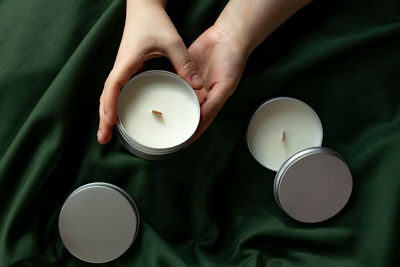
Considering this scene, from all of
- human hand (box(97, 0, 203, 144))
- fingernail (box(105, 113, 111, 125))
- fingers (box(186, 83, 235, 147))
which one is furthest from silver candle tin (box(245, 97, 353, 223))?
fingernail (box(105, 113, 111, 125))

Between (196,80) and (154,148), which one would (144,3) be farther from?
(154,148)

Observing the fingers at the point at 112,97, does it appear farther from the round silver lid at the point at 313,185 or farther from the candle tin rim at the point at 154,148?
the round silver lid at the point at 313,185

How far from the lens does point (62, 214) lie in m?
0.85

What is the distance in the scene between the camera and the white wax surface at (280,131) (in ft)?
3.05

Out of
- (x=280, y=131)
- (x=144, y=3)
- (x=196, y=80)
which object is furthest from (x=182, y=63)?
(x=280, y=131)

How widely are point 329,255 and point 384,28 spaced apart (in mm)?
495

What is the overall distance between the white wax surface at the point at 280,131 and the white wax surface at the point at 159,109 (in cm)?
20

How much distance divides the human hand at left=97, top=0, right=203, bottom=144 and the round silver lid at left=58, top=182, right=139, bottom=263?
0.11 meters

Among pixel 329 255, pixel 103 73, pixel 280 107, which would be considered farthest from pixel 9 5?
pixel 329 255

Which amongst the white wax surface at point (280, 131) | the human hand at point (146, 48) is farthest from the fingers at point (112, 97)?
the white wax surface at point (280, 131)

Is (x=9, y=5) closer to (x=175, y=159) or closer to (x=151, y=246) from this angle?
(x=175, y=159)

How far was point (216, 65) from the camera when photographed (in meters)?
0.89

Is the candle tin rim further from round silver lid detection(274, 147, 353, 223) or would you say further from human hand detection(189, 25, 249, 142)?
round silver lid detection(274, 147, 353, 223)

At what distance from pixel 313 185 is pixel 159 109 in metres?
0.36
